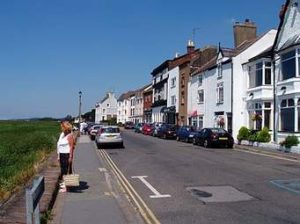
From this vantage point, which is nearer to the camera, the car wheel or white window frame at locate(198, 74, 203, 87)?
the car wheel

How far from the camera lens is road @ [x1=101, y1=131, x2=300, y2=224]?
9.50m

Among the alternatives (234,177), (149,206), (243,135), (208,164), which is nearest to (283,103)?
(243,135)

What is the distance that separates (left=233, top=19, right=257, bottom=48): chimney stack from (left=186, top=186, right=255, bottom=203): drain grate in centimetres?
3555

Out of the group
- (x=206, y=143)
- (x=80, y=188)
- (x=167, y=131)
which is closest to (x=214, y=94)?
(x=167, y=131)

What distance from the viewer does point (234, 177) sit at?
51.8 feet

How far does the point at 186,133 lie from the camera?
43281mm

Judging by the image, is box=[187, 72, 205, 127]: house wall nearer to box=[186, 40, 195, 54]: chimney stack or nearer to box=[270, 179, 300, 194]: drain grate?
box=[186, 40, 195, 54]: chimney stack

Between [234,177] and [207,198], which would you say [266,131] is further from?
[207,198]

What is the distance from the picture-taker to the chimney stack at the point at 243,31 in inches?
1863

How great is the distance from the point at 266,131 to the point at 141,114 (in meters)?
75.0

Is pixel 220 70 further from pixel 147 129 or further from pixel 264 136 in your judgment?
pixel 147 129

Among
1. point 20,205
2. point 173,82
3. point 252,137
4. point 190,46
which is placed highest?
point 190,46

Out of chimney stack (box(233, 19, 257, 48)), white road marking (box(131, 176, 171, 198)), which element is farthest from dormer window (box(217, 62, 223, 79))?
white road marking (box(131, 176, 171, 198))

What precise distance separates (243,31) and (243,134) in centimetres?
1442
